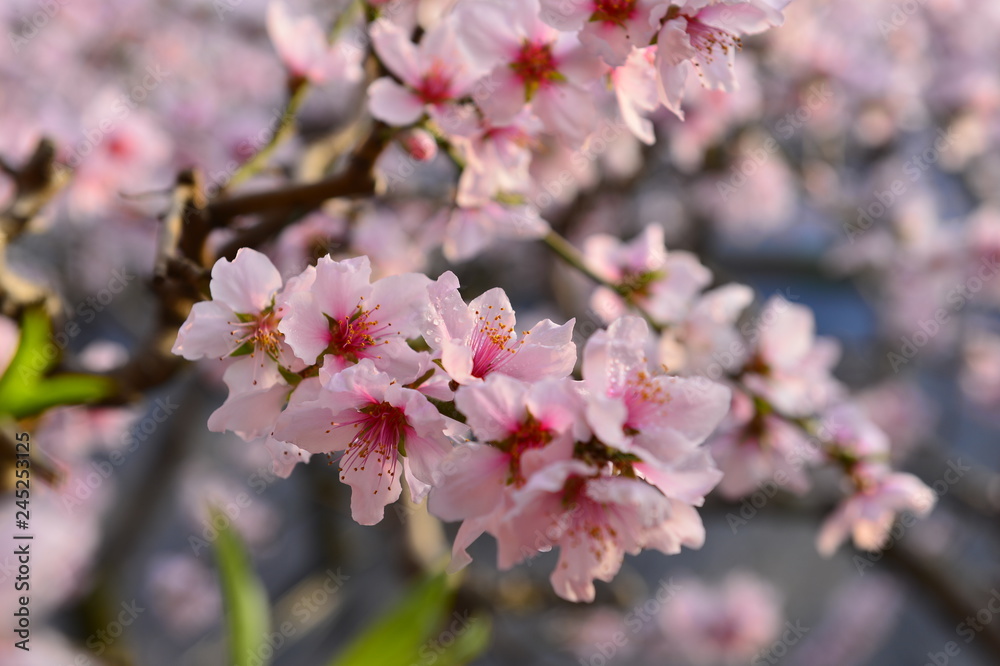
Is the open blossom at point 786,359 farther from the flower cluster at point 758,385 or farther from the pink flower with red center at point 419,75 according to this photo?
the pink flower with red center at point 419,75

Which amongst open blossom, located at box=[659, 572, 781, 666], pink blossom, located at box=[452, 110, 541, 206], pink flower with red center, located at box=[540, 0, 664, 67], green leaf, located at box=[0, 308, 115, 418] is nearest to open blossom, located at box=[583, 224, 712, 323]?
pink blossom, located at box=[452, 110, 541, 206]

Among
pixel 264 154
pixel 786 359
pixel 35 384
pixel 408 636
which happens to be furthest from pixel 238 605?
pixel 786 359

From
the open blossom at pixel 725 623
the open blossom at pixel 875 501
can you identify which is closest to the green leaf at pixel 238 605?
the open blossom at pixel 875 501

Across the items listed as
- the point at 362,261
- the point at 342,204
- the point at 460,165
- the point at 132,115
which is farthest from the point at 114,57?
the point at 362,261

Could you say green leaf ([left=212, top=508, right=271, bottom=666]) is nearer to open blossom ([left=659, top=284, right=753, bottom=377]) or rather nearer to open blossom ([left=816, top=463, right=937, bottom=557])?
open blossom ([left=659, top=284, right=753, bottom=377])

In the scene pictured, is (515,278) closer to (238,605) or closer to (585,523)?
(238,605)

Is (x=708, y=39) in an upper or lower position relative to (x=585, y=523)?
upper

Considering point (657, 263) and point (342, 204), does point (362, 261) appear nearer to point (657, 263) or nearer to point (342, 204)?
point (342, 204)
